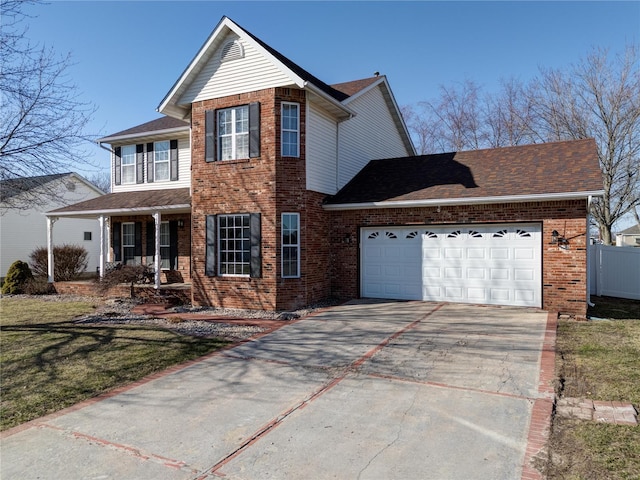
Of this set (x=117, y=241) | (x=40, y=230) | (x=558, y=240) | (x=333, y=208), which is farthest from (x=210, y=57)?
(x=40, y=230)

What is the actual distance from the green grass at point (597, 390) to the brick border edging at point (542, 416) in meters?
0.09

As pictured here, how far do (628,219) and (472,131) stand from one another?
1090 centimetres

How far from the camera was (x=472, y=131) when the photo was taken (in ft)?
96.5

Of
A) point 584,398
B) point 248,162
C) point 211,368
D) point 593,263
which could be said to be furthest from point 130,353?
point 593,263

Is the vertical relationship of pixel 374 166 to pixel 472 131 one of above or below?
below

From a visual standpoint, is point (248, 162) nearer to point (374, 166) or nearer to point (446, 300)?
point (374, 166)

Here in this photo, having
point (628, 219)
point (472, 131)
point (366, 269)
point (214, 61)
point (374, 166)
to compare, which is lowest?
point (366, 269)

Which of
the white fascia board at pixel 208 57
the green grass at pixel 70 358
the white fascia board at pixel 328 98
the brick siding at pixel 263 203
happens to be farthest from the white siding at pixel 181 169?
the green grass at pixel 70 358

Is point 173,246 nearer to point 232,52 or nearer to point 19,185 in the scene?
point 19,185

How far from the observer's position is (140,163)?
17.3 meters

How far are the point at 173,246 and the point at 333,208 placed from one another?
7.20 meters

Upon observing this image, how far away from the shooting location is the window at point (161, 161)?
54.9ft

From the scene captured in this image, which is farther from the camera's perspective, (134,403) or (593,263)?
(593,263)

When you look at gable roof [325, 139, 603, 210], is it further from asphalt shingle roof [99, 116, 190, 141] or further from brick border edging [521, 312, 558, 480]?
asphalt shingle roof [99, 116, 190, 141]
